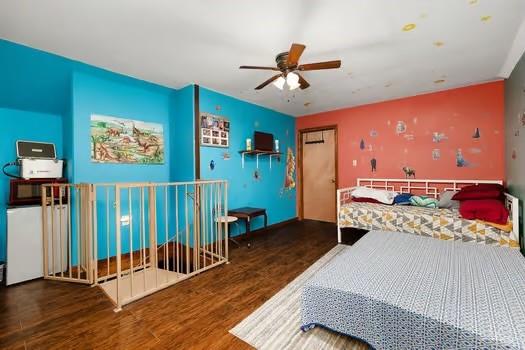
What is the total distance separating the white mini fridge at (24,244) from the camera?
2248 millimetres

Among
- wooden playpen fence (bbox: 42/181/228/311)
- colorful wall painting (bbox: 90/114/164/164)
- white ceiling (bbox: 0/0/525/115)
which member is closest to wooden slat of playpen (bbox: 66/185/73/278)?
wooden playpen fence (bbox: 42/181/228/311)

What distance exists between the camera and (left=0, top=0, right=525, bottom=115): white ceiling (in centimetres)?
166

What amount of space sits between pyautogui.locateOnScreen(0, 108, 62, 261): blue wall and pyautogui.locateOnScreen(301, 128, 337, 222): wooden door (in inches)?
165

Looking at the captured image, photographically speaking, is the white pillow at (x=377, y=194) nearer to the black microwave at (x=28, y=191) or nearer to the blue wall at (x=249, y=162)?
the blue wall at (x=249, y=162)

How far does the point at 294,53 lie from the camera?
6.20 ft

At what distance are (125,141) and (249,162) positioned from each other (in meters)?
1.92

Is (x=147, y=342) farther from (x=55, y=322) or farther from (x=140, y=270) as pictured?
(x=140, y=270)

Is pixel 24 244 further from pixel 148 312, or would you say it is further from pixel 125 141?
pixel 148 312

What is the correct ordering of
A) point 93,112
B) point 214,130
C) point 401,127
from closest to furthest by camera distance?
point 93,112 → point 214,130 → point 401,127

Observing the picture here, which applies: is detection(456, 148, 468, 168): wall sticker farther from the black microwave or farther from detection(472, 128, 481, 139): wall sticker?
the black microwave

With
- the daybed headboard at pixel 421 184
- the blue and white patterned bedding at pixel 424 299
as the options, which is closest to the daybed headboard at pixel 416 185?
the daybed headboard at pixel 421 184

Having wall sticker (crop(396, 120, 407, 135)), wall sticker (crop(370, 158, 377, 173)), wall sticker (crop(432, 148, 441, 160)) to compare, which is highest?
wall sticker (crop(396, 120, 407, 135))

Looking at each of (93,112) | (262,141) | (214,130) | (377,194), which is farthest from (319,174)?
(93,112)

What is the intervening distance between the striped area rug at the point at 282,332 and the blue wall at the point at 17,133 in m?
3.05
